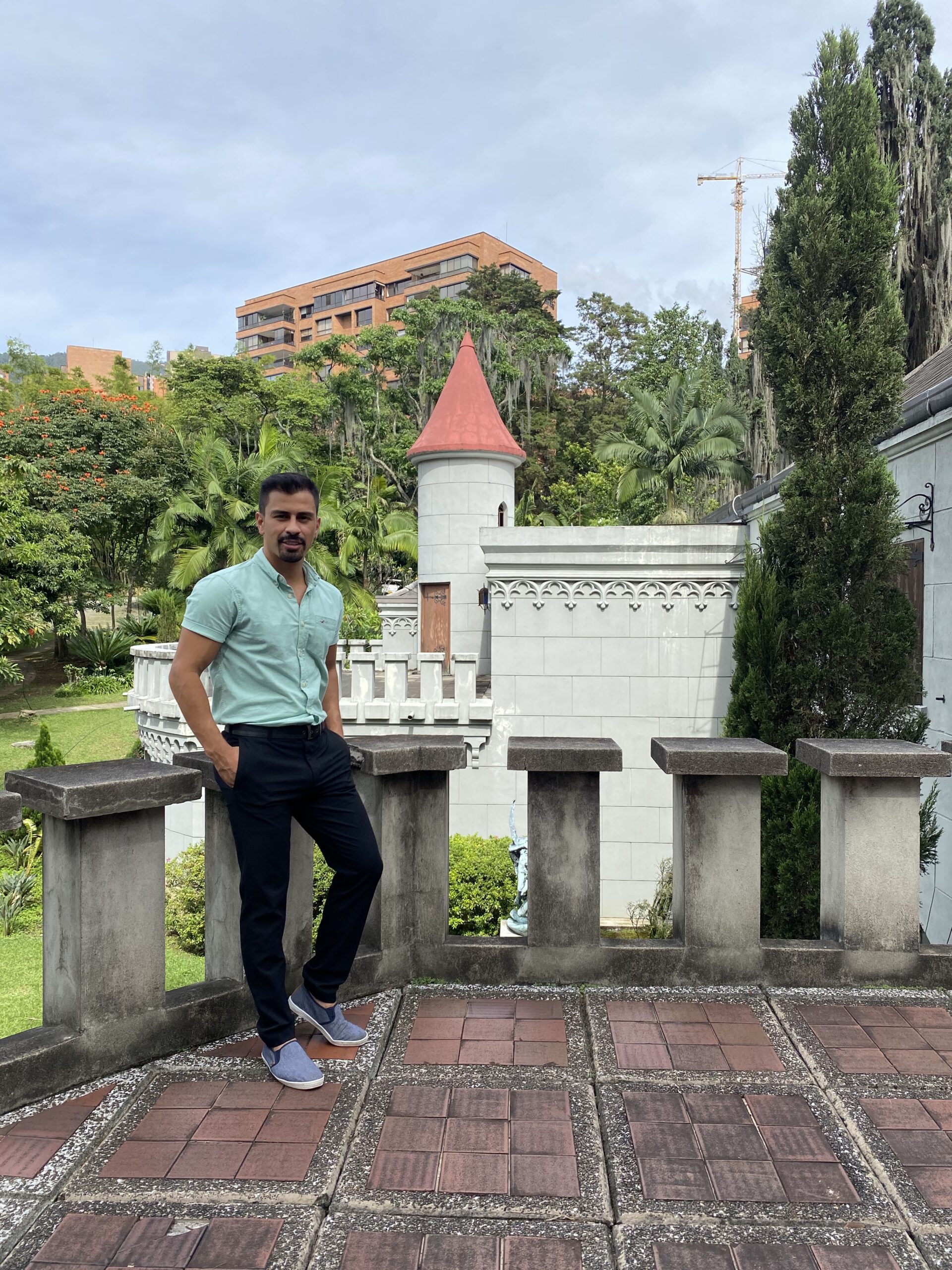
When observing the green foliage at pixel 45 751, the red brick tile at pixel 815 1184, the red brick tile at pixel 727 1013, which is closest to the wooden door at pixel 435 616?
the green foliage at pixel 45 751

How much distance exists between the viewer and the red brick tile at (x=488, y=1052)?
3049 millimetres

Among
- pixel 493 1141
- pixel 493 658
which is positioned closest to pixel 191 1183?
pixel 493 1141

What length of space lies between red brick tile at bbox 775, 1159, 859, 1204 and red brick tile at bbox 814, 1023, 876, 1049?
738 millimetres

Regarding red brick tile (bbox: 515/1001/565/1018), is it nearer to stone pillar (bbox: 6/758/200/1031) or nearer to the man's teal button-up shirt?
stone pillar (bbox: 6/758/200/1031)

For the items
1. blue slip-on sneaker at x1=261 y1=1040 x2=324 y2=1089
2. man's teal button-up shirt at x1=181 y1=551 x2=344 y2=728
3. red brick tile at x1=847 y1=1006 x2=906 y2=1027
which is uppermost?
man's teal button-up shirt at x1=181 y1=551 x2=344 y2=728

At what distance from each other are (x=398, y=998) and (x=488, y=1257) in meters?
1.47

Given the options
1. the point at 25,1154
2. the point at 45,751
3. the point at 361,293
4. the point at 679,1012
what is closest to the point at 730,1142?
the point at 679,1012

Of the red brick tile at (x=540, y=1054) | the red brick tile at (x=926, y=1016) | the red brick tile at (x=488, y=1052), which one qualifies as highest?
the red brick tile at (x=926, y=1016)

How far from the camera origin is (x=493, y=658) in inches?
524

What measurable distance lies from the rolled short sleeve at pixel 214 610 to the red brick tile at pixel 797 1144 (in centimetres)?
219

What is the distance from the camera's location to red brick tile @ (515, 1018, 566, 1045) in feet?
10.6

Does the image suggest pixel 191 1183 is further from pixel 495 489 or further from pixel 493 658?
pixel 495 489

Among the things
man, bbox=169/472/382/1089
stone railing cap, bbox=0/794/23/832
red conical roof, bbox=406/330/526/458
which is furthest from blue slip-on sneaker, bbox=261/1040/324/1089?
red conical roof, bbox=406/330/526/458

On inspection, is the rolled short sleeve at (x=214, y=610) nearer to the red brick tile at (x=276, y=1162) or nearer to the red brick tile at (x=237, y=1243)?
the red brick tile at (x=276, y=1162)
